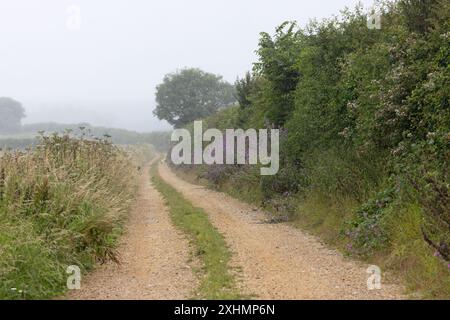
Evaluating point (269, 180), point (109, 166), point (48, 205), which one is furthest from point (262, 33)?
point (48, 205)

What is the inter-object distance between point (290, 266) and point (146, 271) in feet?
7.49

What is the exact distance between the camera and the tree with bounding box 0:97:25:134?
455 feet

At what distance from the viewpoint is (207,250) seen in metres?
9.45

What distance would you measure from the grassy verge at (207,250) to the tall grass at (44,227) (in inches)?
63.9

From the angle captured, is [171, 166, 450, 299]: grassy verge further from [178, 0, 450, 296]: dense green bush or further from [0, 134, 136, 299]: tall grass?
[0, 134, 136, 299]: tall grass

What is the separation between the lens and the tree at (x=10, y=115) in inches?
5458

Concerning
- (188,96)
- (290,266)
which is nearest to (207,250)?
(290,266)

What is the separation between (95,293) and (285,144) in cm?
1009

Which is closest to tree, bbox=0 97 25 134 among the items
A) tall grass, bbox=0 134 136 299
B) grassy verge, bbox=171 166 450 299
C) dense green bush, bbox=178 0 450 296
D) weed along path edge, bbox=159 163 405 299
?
dense green bush, bbox=178 0 450 296

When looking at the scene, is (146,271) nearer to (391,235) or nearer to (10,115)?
(391,235)

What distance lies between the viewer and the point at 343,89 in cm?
1286

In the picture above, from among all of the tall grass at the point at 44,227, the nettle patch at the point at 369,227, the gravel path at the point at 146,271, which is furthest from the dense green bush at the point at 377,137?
the tall grass at the point at 44,227

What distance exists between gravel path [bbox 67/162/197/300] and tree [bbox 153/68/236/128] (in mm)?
52987
